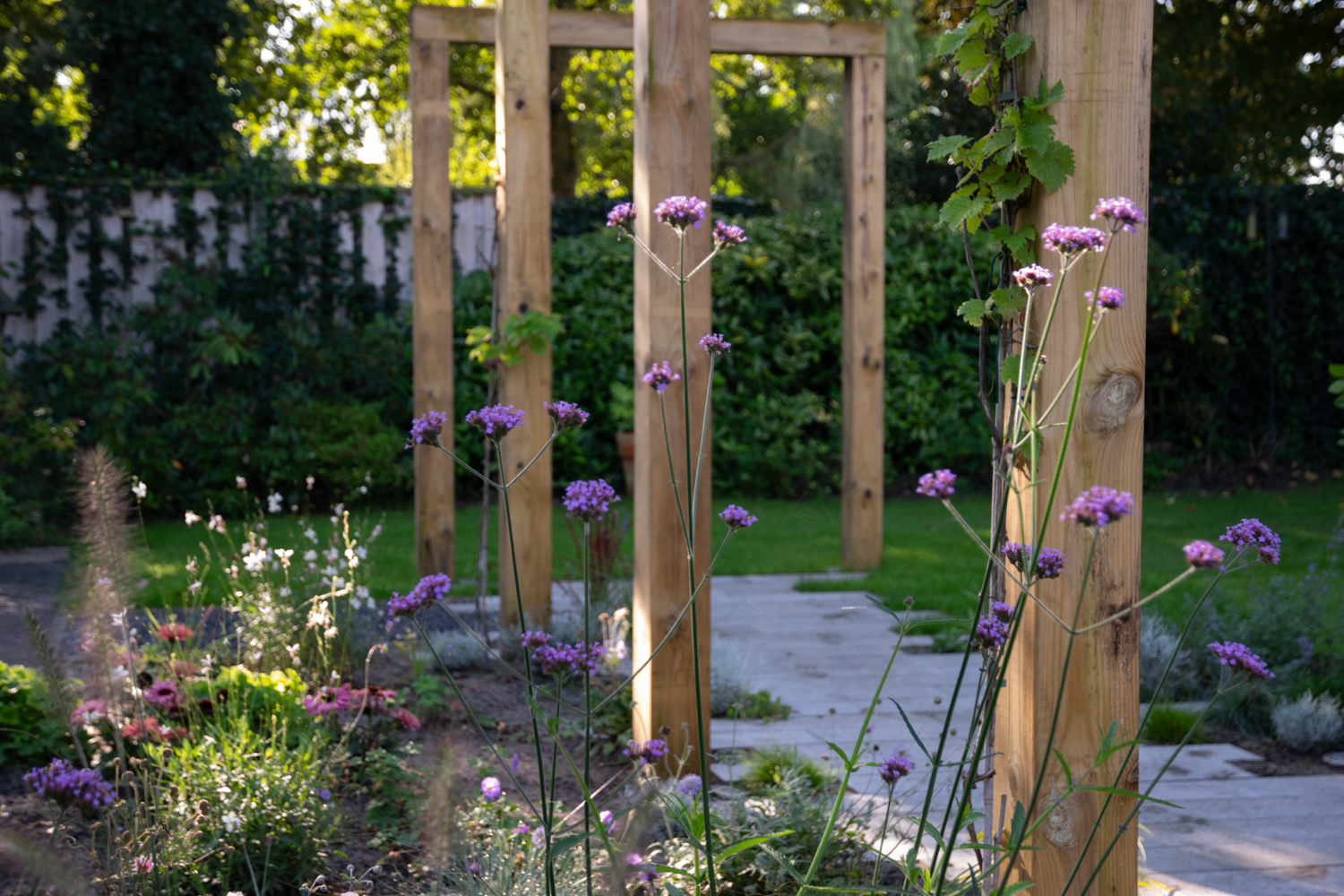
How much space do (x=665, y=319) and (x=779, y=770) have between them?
3.62 feet

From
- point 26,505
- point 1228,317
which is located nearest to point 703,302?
point 26,505

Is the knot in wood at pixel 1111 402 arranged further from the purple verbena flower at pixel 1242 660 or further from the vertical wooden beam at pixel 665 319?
the vertical wooden beam at pixel 665 319

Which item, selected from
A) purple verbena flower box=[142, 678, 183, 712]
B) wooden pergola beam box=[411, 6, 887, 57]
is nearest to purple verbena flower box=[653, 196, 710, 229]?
purple verbena flower box=[142, 678, 183, 712]

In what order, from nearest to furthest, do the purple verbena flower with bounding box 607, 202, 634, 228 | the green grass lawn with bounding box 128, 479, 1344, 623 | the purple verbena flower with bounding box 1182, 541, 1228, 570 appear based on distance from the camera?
the purple verbena flower with bounding box 1182, 541, 1228, 570
the purple verbena flower with bounding box 607, 202, 634, 228
the green grass lawn with bounding box 128, 479, 1344, 623

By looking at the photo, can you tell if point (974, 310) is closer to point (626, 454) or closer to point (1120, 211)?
point (1120, 211)

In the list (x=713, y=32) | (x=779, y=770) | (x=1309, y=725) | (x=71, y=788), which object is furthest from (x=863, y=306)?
(x=71, y=788)

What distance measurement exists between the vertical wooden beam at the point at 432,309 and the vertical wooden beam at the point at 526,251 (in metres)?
0.97

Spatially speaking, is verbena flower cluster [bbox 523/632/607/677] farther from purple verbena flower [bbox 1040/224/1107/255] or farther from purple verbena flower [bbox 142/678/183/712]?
purple verbena flower [bbox 142/678/183/712]

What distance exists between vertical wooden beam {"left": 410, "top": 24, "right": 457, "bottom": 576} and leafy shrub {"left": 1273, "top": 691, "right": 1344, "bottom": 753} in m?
3.36

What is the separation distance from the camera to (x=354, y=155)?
46.8 feet

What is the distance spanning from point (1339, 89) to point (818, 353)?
23.3ft

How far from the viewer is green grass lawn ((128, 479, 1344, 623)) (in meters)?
5.00

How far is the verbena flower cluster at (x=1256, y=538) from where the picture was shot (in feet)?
4.29

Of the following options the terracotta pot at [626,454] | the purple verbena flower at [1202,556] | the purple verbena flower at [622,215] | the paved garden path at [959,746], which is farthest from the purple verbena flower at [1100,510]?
the terracotta pot at [626,454]
